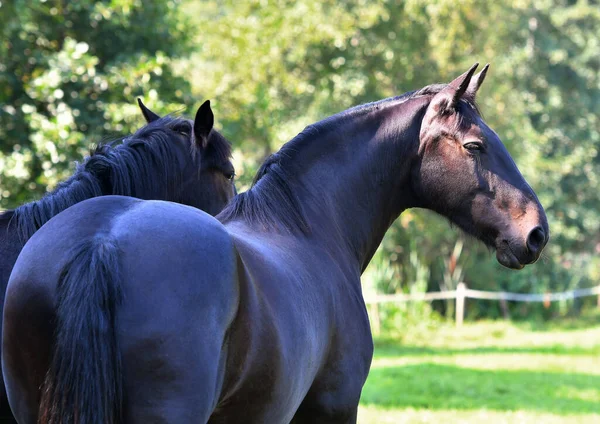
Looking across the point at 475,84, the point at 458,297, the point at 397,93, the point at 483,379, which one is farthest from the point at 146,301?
the point at 397,93

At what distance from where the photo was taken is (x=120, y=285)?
2.19 metres

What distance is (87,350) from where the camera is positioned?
7.03ft

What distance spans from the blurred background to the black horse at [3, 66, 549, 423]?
1.28 metres

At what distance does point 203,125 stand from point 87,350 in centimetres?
218

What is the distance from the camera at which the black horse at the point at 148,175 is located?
309cm

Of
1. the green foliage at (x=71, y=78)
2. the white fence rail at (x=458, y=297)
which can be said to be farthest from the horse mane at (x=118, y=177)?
the white fence rail at (x=458, y=297)

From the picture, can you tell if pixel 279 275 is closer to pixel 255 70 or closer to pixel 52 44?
pixel 52 44

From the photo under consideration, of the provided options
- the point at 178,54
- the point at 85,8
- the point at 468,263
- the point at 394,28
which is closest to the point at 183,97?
the point at 178,54

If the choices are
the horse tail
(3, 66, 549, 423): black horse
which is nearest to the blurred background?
(3, 66, 549, 423): black horse

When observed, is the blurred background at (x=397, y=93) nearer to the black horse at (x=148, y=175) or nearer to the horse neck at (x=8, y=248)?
the black horse at (x=148, y=175)

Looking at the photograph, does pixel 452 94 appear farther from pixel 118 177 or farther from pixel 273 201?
pixel 118 177

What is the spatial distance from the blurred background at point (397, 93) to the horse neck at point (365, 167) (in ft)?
3.85

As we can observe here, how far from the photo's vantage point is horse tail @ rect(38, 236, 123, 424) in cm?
213

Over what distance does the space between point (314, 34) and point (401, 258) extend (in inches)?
238
